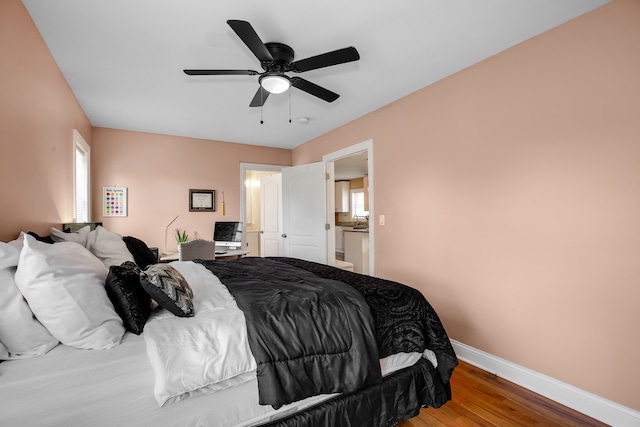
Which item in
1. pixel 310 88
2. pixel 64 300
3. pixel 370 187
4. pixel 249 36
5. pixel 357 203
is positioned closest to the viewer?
pixel 64 300

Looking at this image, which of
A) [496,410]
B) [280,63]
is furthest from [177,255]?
[496,410]

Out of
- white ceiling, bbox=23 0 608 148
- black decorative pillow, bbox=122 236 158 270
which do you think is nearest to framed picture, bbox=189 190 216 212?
white ceiling, bbox=23 0 608 148

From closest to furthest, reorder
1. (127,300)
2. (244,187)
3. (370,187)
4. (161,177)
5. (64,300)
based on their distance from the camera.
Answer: (64,300) < (127,300) < (370,187) < (161,177) < (244,187)

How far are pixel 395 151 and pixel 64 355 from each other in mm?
3139

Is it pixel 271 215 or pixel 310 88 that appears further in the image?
pixel 271 215

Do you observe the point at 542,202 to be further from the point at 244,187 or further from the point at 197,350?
the point at 244,187

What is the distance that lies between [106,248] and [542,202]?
10.4 ft

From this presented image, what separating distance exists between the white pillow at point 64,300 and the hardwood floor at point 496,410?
175 centimetres

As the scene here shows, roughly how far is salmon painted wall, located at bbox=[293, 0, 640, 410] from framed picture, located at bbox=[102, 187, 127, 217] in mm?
3923

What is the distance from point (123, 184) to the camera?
4.09m

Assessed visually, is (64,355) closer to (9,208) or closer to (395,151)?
(9,208)

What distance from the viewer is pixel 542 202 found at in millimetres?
2098

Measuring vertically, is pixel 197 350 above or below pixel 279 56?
below

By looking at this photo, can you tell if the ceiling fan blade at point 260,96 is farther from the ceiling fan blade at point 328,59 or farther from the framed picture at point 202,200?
the framed picture at point 202,200
